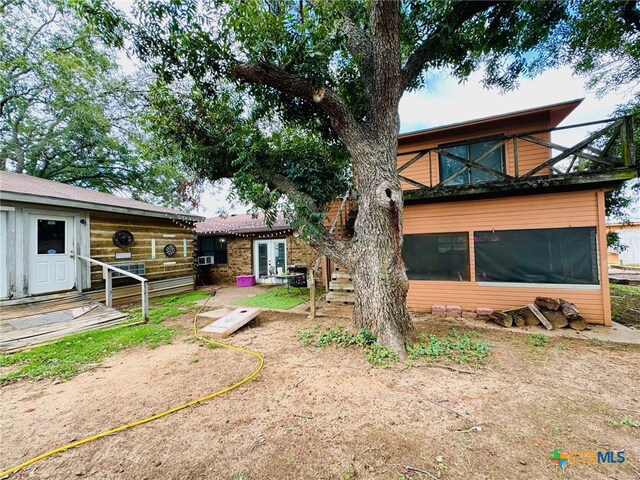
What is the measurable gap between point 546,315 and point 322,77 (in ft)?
20.2

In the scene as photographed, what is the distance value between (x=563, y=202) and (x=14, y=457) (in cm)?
850

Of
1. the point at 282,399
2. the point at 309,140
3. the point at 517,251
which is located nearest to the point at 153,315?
the point at 282,399

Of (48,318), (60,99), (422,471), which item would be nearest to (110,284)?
(48,318)

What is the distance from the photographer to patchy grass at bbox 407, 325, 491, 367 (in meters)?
3.47

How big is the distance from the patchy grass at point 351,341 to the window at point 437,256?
2824mm

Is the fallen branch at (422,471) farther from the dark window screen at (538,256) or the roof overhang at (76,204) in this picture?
the roof overhang at (76,204)

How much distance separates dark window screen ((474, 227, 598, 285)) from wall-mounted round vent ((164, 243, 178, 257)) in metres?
9.65

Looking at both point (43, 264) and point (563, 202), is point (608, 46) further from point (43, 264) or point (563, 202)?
point (43, 264)

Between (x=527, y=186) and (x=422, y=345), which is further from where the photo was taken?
(x=527, y=186)

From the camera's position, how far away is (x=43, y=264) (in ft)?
18.9

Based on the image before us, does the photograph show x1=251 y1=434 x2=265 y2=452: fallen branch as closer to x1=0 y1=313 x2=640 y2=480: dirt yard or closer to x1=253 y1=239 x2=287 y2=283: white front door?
x1=0 y1=313 x2=640 y2=480: dirt yard

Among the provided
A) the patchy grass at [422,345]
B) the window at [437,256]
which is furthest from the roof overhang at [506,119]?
the patchy grass at [422,345]

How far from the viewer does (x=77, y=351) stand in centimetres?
392

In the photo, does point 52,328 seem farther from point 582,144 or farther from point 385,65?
point 582,144
